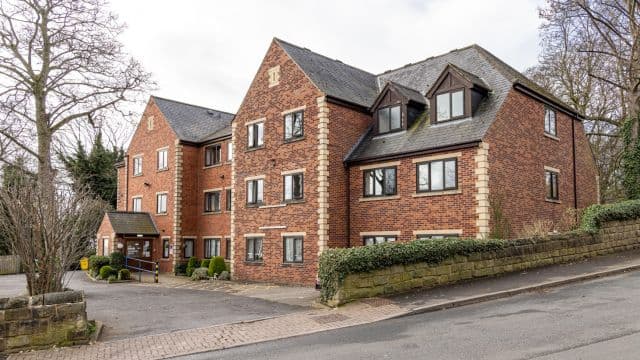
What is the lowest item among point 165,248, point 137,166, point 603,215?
point 165,248

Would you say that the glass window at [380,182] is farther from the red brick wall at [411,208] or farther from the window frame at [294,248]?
the window frame at [294,248]

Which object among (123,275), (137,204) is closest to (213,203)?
(123,275)

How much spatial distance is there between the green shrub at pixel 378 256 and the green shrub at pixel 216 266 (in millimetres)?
14936

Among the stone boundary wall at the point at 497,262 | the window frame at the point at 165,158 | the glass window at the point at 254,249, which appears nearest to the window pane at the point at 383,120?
the glass window at the point at 254,249

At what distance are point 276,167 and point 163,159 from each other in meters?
13.2

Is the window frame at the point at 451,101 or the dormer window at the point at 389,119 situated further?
the dormer window at the point at 389,119

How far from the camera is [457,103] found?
2073 centimetres

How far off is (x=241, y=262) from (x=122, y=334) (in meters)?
14.1

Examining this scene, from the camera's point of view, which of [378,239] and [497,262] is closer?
[497,262]

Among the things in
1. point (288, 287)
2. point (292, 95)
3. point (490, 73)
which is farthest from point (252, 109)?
point (490, 73)

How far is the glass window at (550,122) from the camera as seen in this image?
22862mm

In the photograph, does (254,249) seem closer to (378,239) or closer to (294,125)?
(294,125)

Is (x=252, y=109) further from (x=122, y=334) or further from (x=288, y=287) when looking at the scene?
(x=122, y=334)

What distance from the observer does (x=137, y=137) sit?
38188mm
